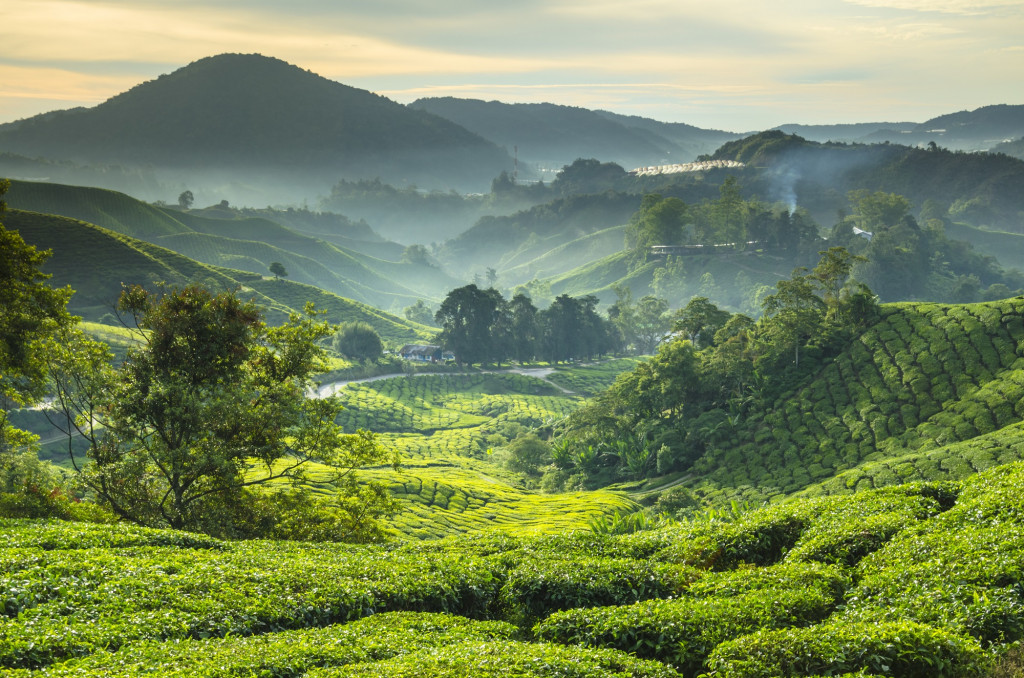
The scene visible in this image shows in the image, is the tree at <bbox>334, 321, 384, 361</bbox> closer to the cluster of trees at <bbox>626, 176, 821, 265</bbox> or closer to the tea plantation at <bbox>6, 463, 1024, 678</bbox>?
the tea plantation at <bbox>6, 463, 1024, 678</bbox>

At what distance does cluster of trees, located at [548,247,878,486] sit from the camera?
45.8 metres

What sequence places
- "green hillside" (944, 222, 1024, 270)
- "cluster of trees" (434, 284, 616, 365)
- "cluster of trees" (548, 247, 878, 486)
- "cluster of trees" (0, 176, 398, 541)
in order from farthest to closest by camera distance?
"green hillside" (944, 222, 1024, 270), "cluster of trees" (434, 284, 616, 365), "cluster of trees" (548, 247, 878, 486), "cluster of trees" (0, 176, 398, 541)

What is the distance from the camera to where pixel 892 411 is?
123 ft

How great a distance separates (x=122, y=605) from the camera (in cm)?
1230

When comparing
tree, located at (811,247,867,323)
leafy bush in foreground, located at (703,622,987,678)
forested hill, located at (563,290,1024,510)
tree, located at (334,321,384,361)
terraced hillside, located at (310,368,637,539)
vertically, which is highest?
tree, located at (811,247,867,323)

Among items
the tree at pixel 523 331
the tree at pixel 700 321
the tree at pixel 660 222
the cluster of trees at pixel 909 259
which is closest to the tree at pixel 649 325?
the tree at pixel 523 331

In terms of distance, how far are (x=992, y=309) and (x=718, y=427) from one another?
17016mm

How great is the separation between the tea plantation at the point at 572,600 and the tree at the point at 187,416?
6.02 metres

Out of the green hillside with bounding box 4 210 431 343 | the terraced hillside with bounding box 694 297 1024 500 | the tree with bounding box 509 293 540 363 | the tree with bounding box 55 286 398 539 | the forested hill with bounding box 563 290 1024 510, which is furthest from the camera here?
the tree with bounding box 509 293 540 363

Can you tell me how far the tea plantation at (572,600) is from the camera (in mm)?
9953

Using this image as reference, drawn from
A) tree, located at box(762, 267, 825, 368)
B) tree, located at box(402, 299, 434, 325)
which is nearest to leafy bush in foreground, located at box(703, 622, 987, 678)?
tree, located at box(762, 267, 825, 368)

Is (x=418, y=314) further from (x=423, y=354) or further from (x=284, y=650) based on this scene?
(x=284, y=650)

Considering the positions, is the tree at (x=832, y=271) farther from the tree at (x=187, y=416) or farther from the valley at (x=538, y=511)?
the tree at (x=187, y=416)

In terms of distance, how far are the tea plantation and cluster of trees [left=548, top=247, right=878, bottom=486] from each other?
29577 mm
